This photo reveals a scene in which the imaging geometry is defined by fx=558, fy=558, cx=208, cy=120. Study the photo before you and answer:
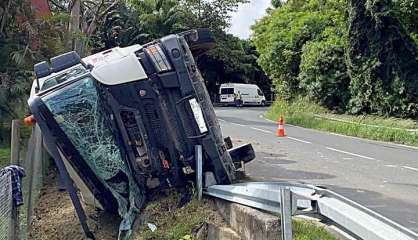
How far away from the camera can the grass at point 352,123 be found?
1936 cm

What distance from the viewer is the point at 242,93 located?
161 feet

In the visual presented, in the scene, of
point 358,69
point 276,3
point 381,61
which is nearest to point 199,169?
point 381,61

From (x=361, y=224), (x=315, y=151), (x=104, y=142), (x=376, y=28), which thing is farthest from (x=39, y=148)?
(x=376, y=28)

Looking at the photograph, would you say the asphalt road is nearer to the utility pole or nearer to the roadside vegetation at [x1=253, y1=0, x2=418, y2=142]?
the roadside vegetation at [x1=253, y1=0, x2=418, y2=142]

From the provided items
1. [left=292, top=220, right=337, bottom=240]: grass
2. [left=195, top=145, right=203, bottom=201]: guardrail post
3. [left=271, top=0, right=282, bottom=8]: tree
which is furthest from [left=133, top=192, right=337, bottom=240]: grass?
[left=271, top=0, right=282, bottom=8]: tree

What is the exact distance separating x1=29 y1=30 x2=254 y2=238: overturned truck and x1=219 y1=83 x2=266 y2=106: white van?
4240 cm

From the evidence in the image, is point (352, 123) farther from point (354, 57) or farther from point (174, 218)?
point (174, 218)

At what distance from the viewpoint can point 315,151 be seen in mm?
14445

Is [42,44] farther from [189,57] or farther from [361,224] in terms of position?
[361,224]

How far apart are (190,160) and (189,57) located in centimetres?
115

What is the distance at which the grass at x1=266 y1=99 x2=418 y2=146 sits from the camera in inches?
762

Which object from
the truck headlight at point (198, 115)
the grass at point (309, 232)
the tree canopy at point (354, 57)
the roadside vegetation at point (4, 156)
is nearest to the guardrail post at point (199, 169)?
the truck headlight at point (198, 115)

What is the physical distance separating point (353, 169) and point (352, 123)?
11.9 meters

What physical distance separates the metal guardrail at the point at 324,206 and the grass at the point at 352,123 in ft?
45.9
